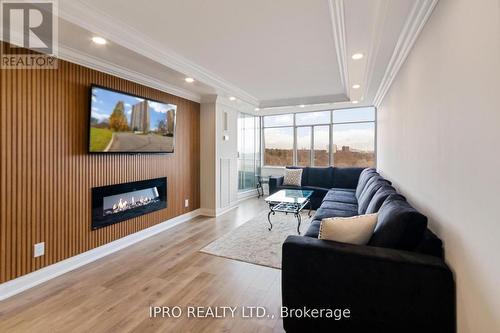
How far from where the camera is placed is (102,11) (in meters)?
2.25

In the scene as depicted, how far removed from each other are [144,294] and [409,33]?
11.2 ft

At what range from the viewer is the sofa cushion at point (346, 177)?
5.86 m

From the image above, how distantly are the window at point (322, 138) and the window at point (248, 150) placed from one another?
1.41 ft

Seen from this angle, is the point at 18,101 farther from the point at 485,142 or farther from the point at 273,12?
the point at 485,142

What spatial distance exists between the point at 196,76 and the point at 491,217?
3592mm

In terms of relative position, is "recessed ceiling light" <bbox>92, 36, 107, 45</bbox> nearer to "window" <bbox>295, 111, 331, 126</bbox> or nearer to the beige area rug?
the beige area rug

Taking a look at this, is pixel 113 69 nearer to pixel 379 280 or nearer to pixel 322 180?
pixel 379 280

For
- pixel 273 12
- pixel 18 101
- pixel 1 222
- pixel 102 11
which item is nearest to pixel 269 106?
pixel 273 12

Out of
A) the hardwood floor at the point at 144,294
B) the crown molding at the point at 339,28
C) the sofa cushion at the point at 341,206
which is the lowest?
the hardwood floor at the point at 144,294

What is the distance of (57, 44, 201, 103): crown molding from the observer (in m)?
2.72

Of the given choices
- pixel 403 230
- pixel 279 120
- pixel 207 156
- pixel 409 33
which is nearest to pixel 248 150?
pixel 279 120

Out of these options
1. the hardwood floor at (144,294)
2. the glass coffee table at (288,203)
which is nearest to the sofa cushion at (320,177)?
the glass coffee table at (288,203)

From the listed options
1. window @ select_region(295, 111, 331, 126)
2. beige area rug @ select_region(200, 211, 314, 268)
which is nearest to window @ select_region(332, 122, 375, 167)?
window @ select_region(295, 111, 331, 126)

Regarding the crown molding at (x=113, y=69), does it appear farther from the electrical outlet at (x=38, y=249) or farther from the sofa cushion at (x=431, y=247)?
the sofa cushion at (x=431, y=247)
